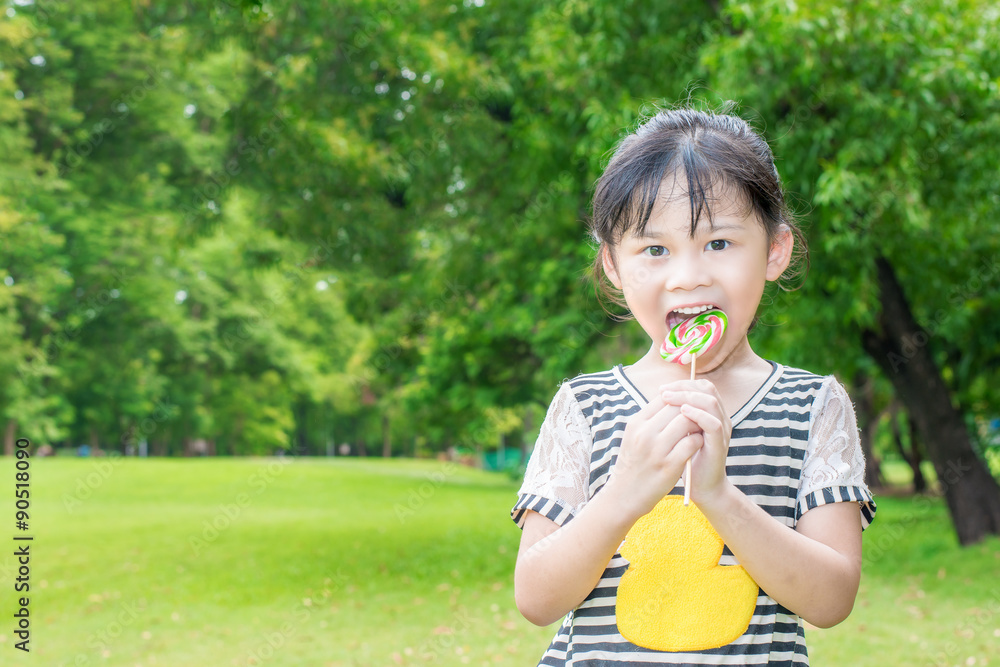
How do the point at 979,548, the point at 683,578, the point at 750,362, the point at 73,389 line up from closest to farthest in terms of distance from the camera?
the point at 683,578 < the point at 750,362 < the point at 979,548 < the point at 73,389

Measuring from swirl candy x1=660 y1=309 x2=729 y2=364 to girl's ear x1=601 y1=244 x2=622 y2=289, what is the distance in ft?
0.56

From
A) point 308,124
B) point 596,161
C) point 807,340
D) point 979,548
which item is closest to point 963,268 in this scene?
point 807,340

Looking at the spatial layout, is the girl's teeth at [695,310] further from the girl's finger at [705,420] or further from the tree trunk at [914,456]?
the tree trunk at [914,456]

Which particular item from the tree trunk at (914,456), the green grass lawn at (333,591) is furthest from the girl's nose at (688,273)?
the tree trunk at (914,456)

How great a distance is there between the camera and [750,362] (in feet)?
4.59

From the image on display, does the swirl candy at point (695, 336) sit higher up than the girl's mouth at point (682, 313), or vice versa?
the girl's mouth at point (682, 313)

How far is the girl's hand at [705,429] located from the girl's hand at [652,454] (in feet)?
0.04

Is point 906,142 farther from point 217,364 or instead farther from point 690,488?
point 217,364

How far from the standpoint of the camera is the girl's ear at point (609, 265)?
1.42m

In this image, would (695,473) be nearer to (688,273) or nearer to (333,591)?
(688,273)

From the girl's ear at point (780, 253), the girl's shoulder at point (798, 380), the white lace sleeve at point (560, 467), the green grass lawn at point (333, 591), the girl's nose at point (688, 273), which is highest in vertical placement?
the girl's ear at point (780, 253)

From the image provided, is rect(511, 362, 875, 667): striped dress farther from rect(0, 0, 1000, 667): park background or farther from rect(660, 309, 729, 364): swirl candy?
rect(0, 0, 1000, 667): park background

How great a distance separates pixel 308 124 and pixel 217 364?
Result: 24.9 m

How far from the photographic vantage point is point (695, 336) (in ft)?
4.09
